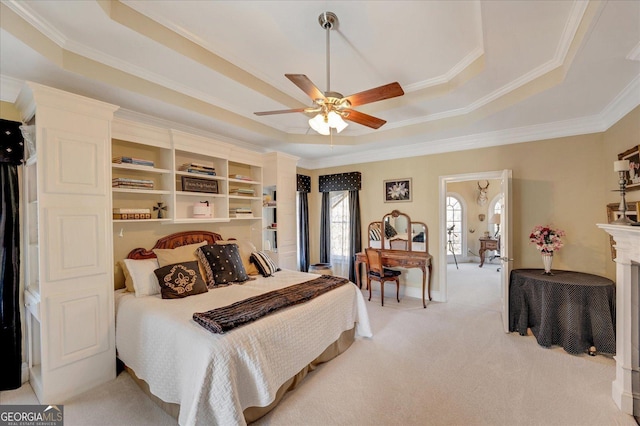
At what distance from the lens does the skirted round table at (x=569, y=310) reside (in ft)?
8.80

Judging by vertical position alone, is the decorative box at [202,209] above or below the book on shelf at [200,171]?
below

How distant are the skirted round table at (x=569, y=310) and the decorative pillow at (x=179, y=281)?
12.0 ft

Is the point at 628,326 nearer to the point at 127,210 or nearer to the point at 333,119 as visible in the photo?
the point at 333,119

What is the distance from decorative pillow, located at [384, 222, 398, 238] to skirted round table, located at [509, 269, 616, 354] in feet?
6.48

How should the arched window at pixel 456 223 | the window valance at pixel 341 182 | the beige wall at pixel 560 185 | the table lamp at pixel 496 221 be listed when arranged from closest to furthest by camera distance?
the beige wall at pixel 560 185
the window valance at pixel 341 182
the table lamp at pixel 496 221
the arched window at pixel 456 223

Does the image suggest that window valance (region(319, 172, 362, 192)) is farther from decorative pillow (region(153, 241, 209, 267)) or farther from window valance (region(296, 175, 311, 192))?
decorative pillow (region(153, 241, 209, 267))

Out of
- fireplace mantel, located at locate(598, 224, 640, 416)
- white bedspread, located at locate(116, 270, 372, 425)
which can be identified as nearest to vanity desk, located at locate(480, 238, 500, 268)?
fireplace mantel, located at locate(598, 224, 640, 416)

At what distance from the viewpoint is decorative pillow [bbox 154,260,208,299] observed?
2559 mm

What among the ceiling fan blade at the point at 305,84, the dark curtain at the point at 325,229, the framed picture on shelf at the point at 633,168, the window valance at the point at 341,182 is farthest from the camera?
the dark curtain at the point at 325,229

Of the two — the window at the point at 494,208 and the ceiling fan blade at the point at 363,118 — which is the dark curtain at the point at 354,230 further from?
the window at the point at 494,208

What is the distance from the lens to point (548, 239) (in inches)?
125

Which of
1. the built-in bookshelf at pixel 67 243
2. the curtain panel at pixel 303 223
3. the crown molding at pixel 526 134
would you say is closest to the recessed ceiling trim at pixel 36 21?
the built-in bookshelf at pixel 67 243

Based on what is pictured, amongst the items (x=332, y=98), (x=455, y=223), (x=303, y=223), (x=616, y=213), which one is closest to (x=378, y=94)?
(x=332, y=98)

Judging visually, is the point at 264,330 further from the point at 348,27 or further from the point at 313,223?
the point at 313,223
